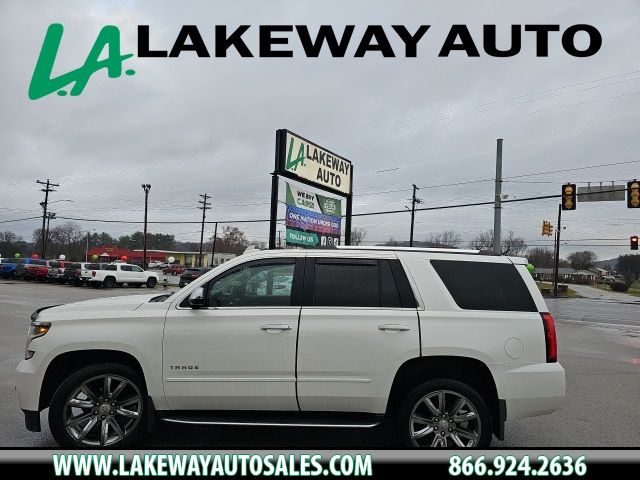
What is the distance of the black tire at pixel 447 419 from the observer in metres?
4.14

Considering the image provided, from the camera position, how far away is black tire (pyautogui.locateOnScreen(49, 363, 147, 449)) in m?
4.18

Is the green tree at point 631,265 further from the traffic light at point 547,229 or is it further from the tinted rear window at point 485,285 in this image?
the tinted rear window at point 485,285

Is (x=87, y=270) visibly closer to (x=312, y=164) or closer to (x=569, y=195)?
(x=312, y=164)

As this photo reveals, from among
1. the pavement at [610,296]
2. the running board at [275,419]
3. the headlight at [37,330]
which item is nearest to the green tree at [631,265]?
the pavement at [610,296]

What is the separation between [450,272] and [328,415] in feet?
5.47

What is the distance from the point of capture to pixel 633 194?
72.6 ft

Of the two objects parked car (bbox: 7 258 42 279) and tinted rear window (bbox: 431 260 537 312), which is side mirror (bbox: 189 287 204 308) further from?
parked car (bbox: 7 258 42 279)

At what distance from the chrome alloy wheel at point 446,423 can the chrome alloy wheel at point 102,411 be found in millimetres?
2419

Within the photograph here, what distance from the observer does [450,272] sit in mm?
4473

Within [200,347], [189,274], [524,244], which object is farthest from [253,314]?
[524,244]

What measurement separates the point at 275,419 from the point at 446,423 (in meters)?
1.45

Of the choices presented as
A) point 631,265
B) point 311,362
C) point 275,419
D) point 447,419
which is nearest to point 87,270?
point 275,419

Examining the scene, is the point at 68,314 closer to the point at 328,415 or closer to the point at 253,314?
the point at 253,314

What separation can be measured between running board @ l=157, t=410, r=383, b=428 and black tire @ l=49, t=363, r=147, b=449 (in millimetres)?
227
